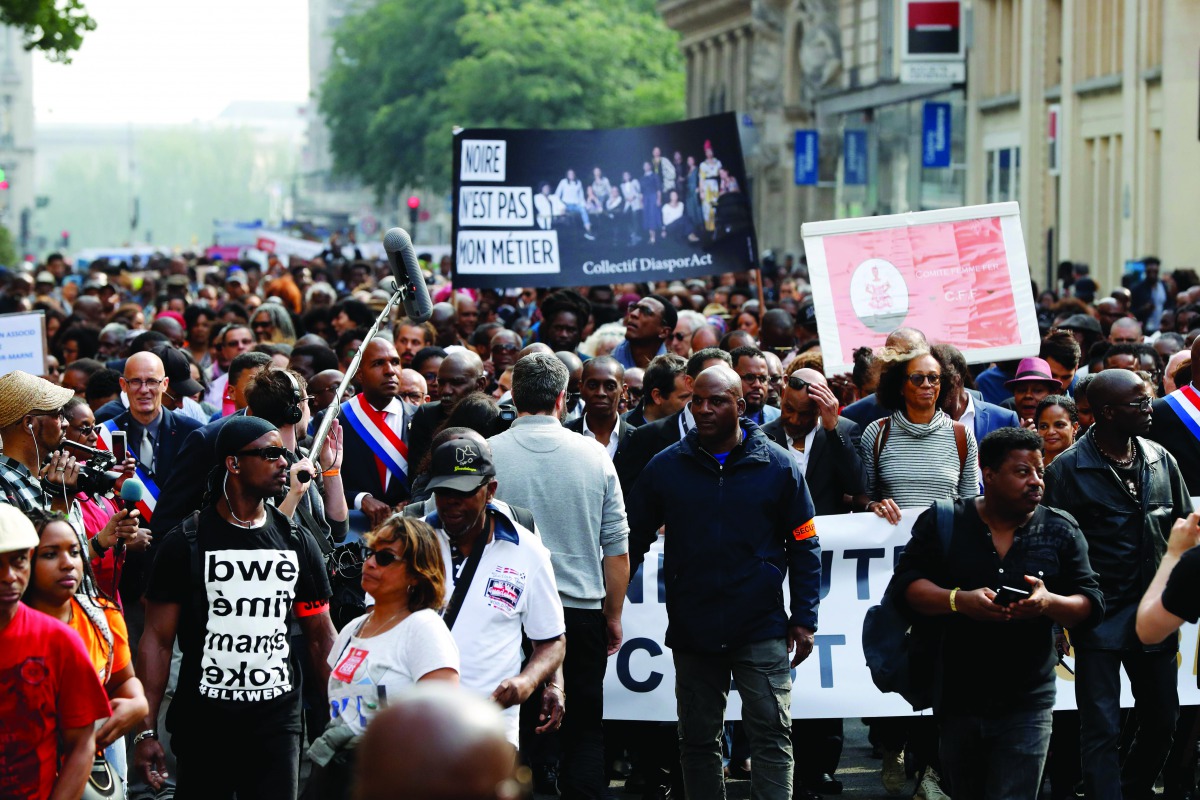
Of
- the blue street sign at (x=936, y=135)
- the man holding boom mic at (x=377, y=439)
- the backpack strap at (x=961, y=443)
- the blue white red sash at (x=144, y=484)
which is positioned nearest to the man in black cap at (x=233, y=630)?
the man holding boom mic at (x=377, y=439)

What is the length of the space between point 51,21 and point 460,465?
19.6 m

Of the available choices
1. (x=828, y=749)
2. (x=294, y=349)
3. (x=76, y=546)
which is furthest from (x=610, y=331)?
(x=76, y=546)

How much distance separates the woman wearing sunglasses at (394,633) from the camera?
513 cm

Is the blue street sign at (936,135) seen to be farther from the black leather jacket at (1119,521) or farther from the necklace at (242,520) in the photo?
the necklace at (242,520)

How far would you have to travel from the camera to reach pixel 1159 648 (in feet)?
23.4

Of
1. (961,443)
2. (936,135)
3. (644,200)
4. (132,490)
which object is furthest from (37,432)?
(936,135)

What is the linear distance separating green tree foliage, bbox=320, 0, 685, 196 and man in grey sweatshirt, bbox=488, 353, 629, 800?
57.4m

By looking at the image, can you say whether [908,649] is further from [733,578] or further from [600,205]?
[600,205]

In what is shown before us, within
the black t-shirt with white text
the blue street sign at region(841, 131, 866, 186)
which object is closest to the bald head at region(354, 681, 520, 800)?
the black t-shirt with white text

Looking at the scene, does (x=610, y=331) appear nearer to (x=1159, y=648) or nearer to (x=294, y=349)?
(x=294, y=349)

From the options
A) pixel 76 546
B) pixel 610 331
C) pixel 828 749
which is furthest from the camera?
pixel 610 331

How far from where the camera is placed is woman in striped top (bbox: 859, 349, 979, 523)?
7.71 metres

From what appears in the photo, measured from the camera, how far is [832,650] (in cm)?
820

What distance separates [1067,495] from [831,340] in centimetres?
290
